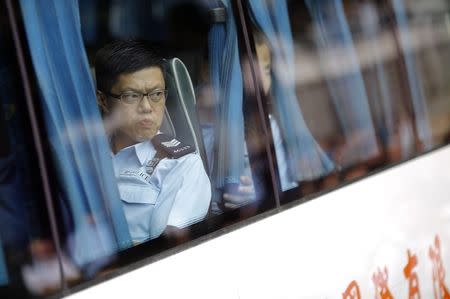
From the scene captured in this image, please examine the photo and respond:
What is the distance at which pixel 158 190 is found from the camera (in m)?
2.13

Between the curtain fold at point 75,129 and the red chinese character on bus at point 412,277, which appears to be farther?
the red chinese character on bus at point 412,277

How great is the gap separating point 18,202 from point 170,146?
0.56 metres

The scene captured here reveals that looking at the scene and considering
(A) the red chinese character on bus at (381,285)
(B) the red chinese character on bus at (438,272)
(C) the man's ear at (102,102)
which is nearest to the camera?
(C) the man's ear at (102,102)

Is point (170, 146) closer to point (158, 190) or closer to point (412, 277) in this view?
point (158, 190)

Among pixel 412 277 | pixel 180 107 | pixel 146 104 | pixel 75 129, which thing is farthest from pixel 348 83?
pixel 75 129

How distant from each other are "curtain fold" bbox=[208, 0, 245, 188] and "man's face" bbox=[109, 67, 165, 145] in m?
0.24

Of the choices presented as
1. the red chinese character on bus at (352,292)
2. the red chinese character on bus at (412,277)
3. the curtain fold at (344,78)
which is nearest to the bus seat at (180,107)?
the curtain fold at (344,78)

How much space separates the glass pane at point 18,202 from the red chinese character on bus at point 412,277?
192 centimetres

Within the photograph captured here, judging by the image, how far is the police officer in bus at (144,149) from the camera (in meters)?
2.03

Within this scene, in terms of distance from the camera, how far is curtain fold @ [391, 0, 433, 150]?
11.3 ft

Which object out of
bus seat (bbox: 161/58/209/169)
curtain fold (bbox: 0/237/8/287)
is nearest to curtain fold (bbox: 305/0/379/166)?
bus seat (bbox: 161/58/209/169)

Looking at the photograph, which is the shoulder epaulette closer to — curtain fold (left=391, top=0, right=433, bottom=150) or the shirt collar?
the shirt collar

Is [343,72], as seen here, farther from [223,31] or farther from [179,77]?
[179,77]

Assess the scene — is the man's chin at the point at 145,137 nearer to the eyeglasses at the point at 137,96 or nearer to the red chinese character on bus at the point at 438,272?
the eyeglasses at the point at 137,96
